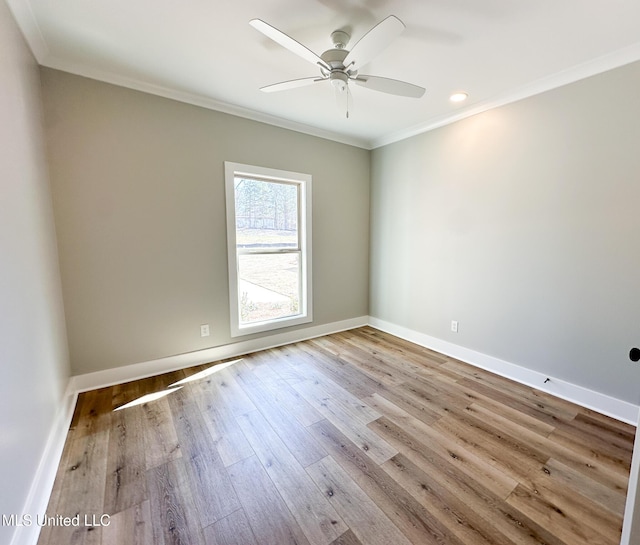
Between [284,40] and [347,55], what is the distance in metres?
0.43

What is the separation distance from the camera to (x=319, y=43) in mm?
1880

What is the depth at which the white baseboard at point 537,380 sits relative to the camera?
2025 millimetres

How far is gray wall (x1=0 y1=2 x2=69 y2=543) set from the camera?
45.3 inches

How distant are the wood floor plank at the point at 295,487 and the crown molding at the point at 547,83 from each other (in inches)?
130

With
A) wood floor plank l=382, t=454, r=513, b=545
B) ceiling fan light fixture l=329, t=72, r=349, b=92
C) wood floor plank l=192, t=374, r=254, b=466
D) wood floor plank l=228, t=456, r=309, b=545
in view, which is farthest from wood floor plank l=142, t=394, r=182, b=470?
ceiling fan light fixture l=329, t=72, r=349, b=92

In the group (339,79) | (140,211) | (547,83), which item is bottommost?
(140,211)

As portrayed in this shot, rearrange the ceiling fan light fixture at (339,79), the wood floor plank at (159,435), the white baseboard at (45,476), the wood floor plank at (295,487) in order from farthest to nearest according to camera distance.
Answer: the ceiling fan light fixture at (339,79) < the wood floor plank at (159,435) < the wood floor plank at (295,487) < the white baseboard at (45,476)

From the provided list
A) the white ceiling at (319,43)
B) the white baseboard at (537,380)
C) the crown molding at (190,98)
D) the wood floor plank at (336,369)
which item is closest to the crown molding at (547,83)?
the white ceiling at (319,43)

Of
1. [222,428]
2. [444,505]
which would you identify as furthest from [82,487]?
[444,505]

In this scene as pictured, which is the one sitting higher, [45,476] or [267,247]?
[267,247]

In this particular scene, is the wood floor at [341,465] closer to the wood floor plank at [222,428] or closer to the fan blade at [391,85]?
the wood floor plank at [222,428]

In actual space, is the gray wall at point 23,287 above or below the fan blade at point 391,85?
below

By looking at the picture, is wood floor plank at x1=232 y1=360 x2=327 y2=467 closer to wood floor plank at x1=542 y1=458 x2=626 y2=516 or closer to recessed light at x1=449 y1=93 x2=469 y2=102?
wood floor plank at x1=542 y1=458 x2=626 y2=516

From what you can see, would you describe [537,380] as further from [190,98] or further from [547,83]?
[190,98]
